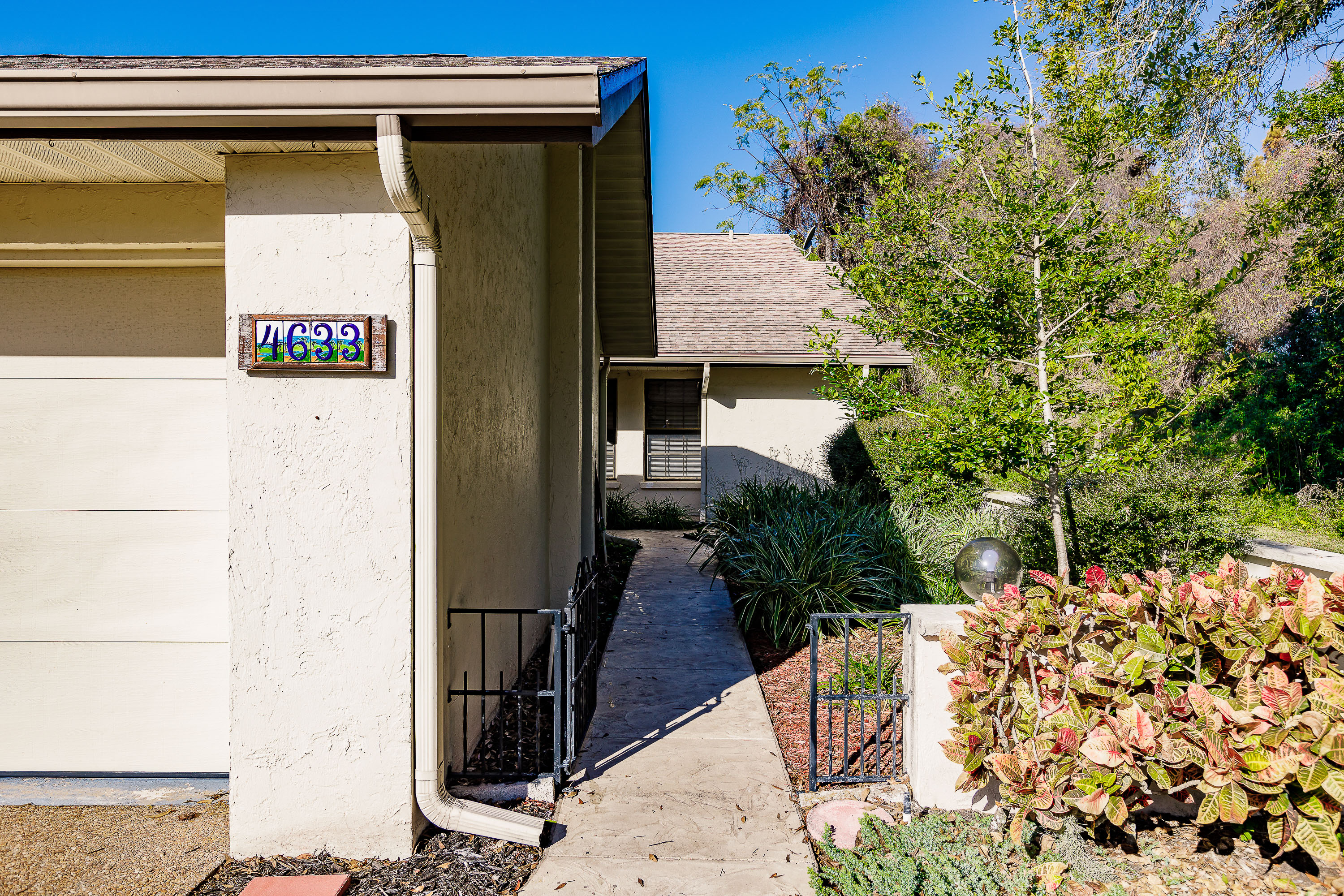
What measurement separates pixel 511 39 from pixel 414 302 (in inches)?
552

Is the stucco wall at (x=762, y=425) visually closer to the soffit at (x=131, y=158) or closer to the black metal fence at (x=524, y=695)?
the black metal fence at (x=524, y=695)

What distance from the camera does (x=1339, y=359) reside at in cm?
1004

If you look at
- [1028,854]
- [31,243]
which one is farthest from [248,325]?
[1028,854]

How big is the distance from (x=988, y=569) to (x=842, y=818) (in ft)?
5.36

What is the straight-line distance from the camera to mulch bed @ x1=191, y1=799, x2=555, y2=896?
10.0ft

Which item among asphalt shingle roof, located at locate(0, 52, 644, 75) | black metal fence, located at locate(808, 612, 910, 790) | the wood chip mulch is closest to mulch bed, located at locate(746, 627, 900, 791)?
black metal fence, located at locate(808, 612, 910, 790)

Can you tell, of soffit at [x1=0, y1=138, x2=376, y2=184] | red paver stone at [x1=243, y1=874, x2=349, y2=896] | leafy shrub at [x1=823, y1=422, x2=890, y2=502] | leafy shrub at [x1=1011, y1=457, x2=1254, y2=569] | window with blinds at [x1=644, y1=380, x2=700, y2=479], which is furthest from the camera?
window with blinds at [x1=644, y1=380, x2=700, y2=479]

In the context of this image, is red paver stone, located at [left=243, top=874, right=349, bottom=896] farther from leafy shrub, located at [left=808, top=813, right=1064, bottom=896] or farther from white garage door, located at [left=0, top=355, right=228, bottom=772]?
leafy shrub, located at [left=808, top=813, right=1064, bottom=896]

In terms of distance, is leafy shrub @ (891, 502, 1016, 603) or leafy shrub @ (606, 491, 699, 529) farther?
leafy shrub @ (606, 491, 699, 529)

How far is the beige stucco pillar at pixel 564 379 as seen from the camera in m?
7.05

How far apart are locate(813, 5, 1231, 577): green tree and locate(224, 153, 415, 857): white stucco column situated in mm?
3529

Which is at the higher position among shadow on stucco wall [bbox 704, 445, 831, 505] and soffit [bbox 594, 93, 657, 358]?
soffit [bbox 594, 93, 657, 358]

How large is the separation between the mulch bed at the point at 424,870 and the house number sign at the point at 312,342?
2087 millimetres

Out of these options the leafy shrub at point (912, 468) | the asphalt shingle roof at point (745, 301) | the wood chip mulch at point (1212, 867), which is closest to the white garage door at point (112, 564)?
the wood chip mulch at point (1212, 867)
